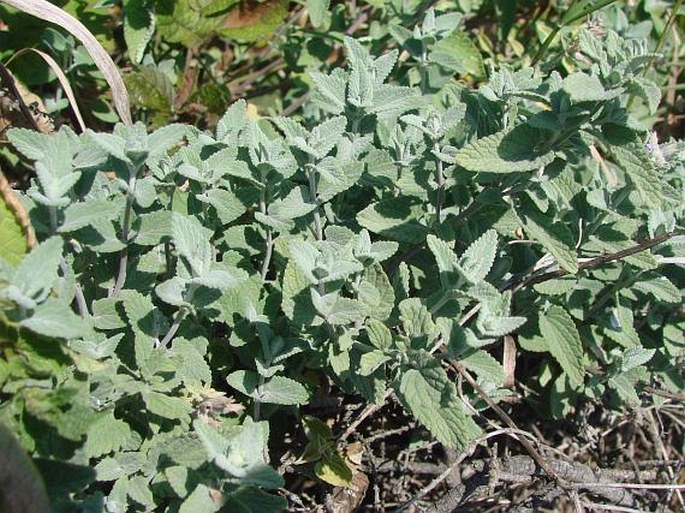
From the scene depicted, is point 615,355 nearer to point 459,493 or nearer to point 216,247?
point 459,493

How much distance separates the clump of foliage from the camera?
1664mm

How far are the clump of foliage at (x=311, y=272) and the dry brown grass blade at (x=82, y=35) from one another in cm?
32

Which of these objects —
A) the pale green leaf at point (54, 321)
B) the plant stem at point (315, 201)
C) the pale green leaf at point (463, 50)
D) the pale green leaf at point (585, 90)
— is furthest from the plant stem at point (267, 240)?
the pale green leaf at point (463, 50)

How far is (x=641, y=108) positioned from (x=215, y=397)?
219cm

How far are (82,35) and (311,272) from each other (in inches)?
42.9

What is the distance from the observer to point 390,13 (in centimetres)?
292

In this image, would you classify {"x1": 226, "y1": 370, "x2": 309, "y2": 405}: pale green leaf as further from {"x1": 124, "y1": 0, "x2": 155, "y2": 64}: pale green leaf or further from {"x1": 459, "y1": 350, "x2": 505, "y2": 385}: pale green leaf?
{"x1": 124, "y1": 0, "x2": 155, "y2": 64}: pale green leaf

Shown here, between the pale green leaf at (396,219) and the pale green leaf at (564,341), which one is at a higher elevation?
the pale green leaf at (396,219)

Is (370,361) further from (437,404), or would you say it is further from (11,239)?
(11,239)

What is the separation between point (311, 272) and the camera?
5.75 ft

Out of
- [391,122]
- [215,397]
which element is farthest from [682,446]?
[215,397]

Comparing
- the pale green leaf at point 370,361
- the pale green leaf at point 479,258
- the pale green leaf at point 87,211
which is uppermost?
the pale green leaf at point 87,211

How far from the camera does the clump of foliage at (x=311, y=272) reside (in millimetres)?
1664

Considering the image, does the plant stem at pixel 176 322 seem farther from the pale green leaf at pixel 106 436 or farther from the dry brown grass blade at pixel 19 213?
the dry brown grass blade at pixel 19 213
